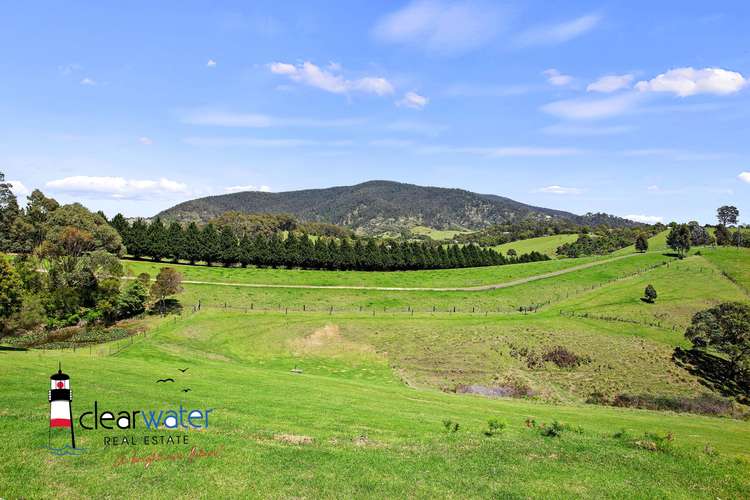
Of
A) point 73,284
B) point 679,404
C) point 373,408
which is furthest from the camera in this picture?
point 73,284

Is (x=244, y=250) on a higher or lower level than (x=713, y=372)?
higher

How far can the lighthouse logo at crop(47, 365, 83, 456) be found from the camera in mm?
13443

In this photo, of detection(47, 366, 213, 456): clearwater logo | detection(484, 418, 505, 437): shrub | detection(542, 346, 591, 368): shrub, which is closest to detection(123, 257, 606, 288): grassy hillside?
detection(542, 346, 591, 368): shrub

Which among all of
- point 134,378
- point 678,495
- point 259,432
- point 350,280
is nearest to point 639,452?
point 678,495

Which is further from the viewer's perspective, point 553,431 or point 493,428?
point 493,428

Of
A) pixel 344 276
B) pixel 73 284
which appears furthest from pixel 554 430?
pixel 344 276

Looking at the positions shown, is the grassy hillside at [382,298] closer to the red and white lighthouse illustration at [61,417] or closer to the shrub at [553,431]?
the shrub at [553,431]

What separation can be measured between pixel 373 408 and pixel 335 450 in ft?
32.6

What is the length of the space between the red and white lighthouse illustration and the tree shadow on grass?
58493mm

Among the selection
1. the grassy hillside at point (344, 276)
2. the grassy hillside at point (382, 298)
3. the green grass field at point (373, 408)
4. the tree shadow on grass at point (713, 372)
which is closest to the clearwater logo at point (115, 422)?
the green grass field at point (373, 408)

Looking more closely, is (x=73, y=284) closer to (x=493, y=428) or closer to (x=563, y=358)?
(x=493, y=428)

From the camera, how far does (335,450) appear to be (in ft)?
56.1

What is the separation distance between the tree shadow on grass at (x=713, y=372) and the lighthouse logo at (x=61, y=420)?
58.4 meters

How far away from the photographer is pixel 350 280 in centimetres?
9900
